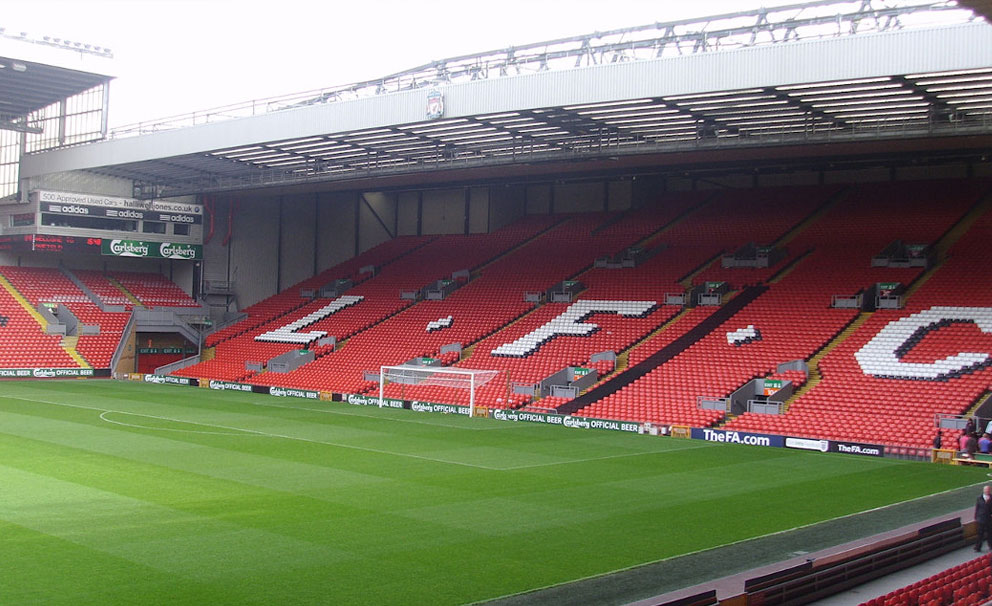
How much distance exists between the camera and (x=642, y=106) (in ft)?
97.9

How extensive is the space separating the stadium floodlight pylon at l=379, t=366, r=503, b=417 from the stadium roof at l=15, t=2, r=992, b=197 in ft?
25.1

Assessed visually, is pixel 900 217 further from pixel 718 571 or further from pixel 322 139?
pixel 718 571

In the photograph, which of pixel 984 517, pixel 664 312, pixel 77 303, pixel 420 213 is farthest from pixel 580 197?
pixel 984 517

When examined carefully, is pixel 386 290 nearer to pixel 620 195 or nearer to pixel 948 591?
pixel 620 195

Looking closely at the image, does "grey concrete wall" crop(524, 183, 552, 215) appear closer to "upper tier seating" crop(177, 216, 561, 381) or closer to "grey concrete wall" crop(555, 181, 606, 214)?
"grey concrete wall" crop(555, 181, 606, 214)

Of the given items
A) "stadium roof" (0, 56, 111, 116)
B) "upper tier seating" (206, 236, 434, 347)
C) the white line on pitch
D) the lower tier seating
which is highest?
"stadium roof" (0, 56, 111, 116)

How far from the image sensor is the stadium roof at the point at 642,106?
25.0m

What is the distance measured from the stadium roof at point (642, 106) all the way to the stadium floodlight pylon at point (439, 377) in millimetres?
7654

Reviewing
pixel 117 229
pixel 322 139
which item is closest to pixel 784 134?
pixel 322 139

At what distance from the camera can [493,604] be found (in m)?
11.1

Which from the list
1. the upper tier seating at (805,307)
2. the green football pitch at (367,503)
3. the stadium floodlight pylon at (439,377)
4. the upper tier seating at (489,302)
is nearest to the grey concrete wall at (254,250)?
the upper tier seating at (489,302)

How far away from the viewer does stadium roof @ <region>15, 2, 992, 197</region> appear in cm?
2495

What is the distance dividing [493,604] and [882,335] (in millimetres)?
23429

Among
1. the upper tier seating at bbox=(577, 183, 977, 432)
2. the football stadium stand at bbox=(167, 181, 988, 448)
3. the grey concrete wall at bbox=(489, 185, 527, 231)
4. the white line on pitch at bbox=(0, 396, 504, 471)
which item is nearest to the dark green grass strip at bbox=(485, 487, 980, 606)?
the white line on pitch at bbox=(0, 396, 504, 471)
